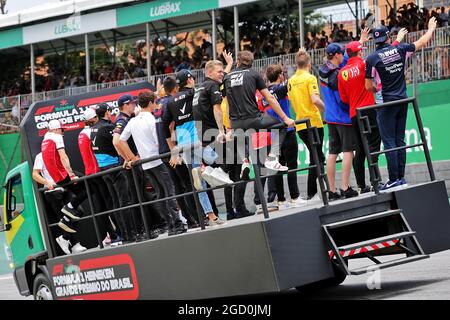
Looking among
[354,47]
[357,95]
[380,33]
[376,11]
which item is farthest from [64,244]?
[376,11]

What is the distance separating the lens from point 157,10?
2834cm

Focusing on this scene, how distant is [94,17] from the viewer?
29641 mm

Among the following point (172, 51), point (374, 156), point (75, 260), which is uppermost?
point (172, 51)

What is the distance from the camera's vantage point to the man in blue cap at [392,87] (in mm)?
10266

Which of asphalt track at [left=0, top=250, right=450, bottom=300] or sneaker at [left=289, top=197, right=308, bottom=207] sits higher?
sneaker at [left=289, top=197, right=308, bottom=207]

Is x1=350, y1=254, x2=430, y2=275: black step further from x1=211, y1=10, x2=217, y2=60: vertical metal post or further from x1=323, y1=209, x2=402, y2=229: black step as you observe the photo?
x1=211, y1=10, x2=217, y2=60: vertical metal post

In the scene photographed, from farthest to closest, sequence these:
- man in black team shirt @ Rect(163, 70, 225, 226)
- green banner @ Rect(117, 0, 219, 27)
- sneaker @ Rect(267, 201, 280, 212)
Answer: green banner @ Rect(117, 0, 219, 27) < man in black team shirt @ Rect(163, 70, 225, 226) < sneaker @ Rect(267, 201, 280, 212)

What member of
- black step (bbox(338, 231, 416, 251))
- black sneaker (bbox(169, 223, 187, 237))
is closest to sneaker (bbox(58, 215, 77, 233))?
black sneaker (bbox(169, 223, 187, 237))

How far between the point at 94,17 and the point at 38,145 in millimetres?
17789

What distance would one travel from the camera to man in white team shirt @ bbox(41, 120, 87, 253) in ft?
37.6

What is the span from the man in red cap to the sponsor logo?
1722cm

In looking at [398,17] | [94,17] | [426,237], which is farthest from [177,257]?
[94,17]

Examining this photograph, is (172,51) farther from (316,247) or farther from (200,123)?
(316,247)

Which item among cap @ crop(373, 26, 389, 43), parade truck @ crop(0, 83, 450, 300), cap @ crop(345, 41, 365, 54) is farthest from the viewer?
cap @ crop(345, 41, 365, 54)
